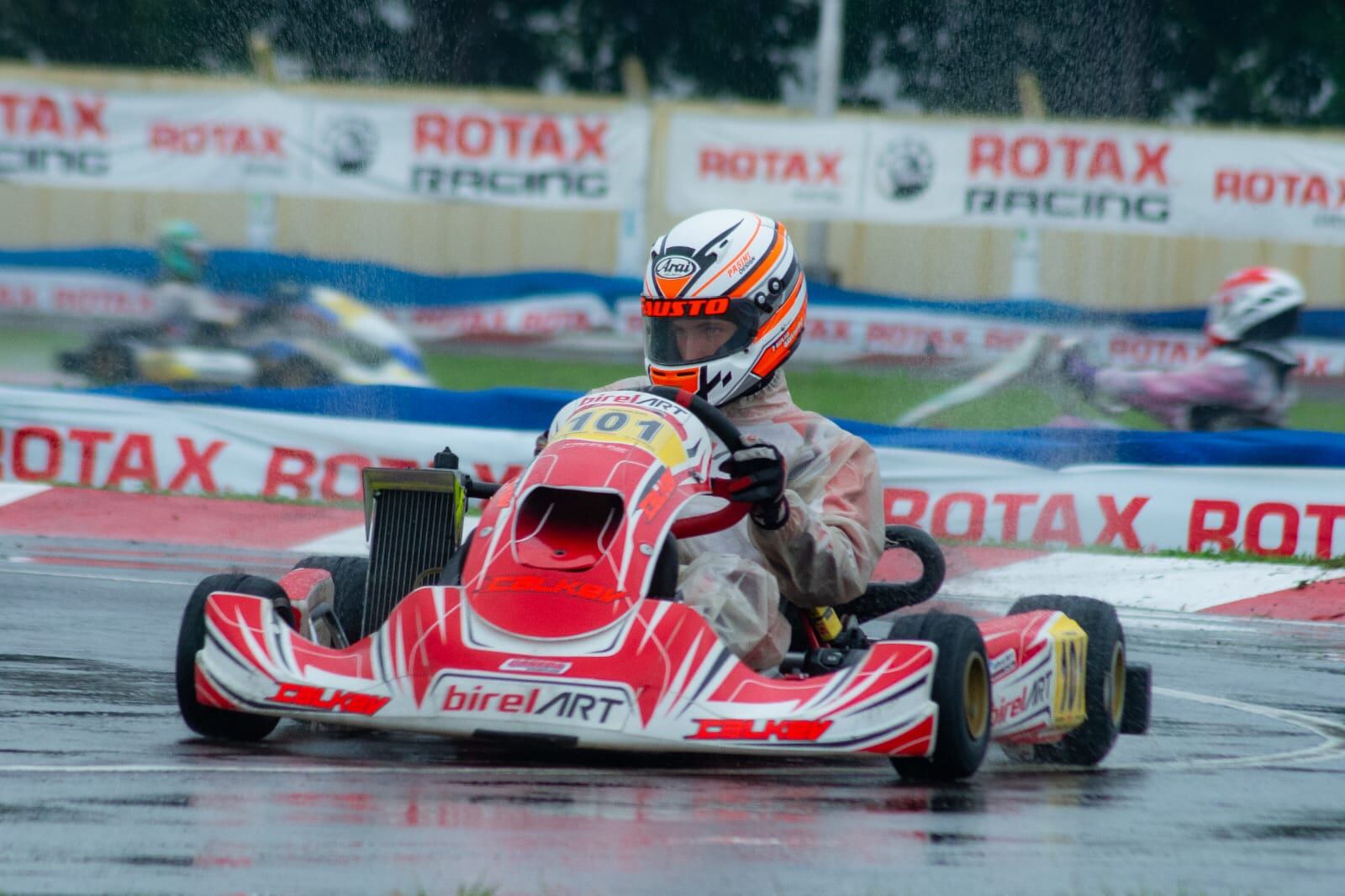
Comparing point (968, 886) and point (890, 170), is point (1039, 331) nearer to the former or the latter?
point (890, 170)

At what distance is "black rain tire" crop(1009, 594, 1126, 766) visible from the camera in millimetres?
5441

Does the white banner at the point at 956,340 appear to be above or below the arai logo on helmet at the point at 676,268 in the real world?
below

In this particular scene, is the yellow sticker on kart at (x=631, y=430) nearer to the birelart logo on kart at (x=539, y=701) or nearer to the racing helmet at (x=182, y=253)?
the birelart logo on kart at (x=539, y=701)

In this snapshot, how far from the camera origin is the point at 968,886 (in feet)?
11.9

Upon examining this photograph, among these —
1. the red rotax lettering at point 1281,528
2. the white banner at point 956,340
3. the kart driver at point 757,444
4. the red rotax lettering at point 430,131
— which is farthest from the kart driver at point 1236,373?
the red rotax lettering at point 430,131

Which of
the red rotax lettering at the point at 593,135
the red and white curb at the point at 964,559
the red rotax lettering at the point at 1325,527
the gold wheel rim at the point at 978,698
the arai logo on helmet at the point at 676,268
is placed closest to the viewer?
the gold wheel rim at the point at 978,698

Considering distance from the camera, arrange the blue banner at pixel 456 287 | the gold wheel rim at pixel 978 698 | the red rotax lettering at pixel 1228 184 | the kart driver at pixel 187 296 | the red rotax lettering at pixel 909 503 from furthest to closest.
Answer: the blue banner at pixel 456 287
the red rotax lettering at pixel 1228 184
the kart driver at pixel 187 296
the red rotax lettering at pixel 909 503
the gold wheel rim at pixel 978 698

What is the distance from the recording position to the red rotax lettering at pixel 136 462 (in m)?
10.6

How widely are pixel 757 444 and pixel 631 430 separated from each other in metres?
0.31

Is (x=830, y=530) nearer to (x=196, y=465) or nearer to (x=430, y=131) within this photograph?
(x=196, y=465)

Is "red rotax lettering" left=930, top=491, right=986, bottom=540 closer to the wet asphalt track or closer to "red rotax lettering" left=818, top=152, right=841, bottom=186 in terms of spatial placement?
the wet asphalt track

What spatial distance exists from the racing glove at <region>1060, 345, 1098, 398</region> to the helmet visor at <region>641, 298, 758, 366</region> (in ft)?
23.5

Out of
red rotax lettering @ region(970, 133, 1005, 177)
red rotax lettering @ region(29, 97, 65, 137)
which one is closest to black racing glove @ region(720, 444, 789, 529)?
red rotax lettering @ region(970, 133, 1005, 177)

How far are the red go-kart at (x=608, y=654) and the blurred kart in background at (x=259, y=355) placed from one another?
10504 millimetres
